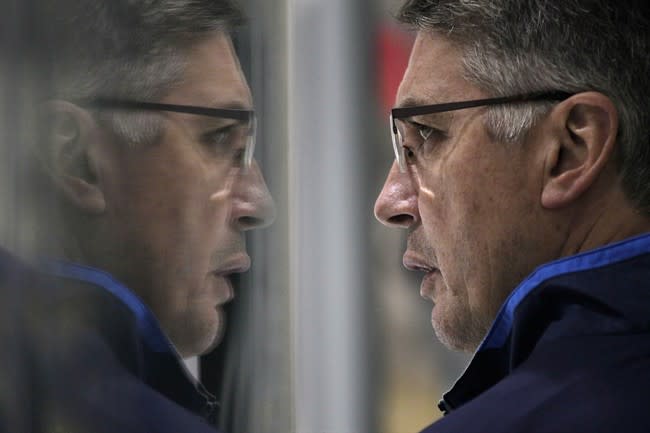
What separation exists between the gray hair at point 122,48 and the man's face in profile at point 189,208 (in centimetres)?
2

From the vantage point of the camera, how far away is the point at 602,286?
86 centimetres

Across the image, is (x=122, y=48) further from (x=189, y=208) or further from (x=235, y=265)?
(x=235, y=265)

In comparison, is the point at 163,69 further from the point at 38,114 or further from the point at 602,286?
the point at 602,286

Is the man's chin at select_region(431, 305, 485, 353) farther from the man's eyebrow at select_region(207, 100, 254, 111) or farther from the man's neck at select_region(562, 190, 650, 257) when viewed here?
the man's eyebrow at select_region(207, 100, 254, 111)

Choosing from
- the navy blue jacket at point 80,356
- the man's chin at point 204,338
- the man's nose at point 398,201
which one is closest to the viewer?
the navy blue jacket at point 80,356

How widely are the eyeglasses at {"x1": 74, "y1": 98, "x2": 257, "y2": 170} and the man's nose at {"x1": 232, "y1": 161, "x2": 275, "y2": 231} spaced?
0.01m

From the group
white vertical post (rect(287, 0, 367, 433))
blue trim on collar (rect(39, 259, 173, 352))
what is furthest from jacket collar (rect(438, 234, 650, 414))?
blue trim on collar (rect(39, 259, 173, 352))

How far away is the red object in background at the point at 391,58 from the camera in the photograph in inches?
42.9

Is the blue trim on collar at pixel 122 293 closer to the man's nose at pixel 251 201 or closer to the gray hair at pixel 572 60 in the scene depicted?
the man's nose at pixel 251 201

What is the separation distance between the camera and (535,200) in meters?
0.96

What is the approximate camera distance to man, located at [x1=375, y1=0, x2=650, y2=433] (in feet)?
2.80

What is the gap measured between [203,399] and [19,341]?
0.80ft

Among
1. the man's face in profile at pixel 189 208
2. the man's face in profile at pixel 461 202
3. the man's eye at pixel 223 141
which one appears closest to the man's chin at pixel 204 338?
the man's face in profile at pixel 189 208

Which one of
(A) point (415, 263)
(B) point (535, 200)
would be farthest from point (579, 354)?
(A) point (415, 263)
